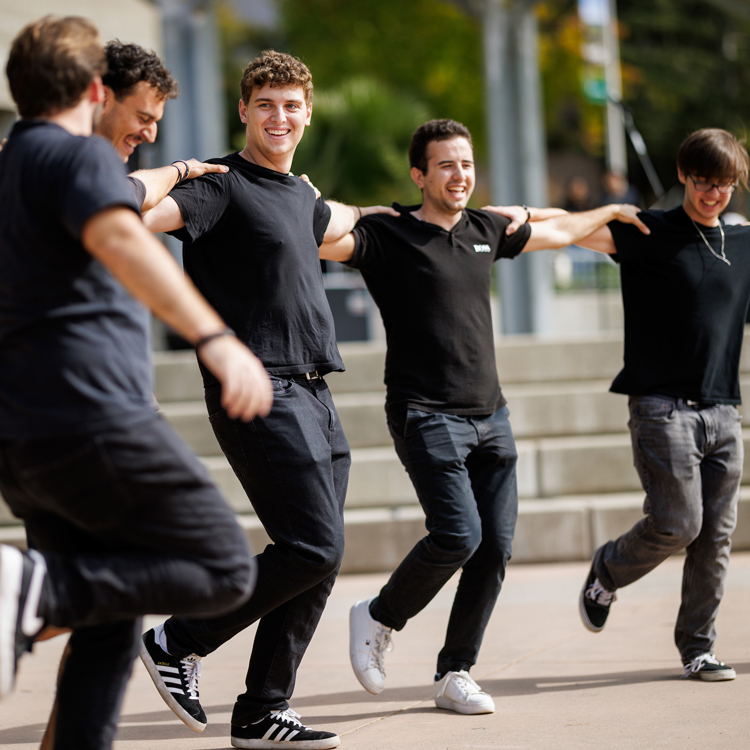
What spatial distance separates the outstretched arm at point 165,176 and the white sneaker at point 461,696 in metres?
2.06

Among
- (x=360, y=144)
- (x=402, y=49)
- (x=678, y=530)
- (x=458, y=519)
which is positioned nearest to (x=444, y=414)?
(x=458, y=519)

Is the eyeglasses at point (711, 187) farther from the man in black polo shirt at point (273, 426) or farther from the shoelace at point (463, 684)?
the shoelace at point (463, 684)

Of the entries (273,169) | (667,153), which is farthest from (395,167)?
(273,169)

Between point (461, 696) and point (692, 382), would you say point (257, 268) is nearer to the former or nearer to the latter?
point (461, 696)

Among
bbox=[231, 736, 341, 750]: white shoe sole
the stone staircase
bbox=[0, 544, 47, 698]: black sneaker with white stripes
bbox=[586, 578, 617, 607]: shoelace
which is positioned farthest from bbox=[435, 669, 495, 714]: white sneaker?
the stone staircase

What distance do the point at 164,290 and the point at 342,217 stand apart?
1.88 metres

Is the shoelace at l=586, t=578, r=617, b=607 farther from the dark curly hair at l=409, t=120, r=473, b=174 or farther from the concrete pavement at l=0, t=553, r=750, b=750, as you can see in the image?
the dark curly hair at l=409, t=120, r=473, b=174

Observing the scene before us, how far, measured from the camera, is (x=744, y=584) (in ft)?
19.6

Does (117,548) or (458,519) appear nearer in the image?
(117,548)

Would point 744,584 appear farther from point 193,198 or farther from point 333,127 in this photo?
point 333,127

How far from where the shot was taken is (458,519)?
3.86 m

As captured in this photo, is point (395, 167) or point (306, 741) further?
point (395, 167)

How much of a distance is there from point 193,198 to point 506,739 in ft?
6.83

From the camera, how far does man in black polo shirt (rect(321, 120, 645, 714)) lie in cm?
393
